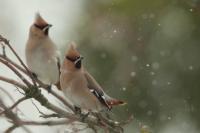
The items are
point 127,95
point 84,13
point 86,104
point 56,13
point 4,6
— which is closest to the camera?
point 86,104

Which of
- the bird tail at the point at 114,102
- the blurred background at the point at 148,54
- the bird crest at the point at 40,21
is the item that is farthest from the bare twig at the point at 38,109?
the blurred background at the point at 148,54

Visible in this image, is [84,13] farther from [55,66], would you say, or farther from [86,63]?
[55,66]

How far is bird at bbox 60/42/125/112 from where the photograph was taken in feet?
10.9

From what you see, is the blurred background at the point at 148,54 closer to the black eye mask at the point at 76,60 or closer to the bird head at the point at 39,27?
the bird head at the point at 39,27

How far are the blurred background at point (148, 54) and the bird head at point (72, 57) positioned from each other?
2319 millimetres

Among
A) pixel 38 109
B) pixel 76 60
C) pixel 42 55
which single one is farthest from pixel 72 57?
pixel 38 109

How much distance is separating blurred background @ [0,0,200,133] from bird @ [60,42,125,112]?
7.17ft

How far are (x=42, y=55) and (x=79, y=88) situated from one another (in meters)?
0.27

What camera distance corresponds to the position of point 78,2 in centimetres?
676

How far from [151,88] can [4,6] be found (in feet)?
9.23

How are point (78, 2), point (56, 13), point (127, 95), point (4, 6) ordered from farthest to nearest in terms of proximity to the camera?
1. point (56, 13)
2. point (4, 6)
3. point (78, 2)
4. point (127, 95)

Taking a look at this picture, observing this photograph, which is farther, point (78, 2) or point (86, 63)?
point (78, 2)

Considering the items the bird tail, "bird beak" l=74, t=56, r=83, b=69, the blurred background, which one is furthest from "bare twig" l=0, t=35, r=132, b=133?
the blurred background

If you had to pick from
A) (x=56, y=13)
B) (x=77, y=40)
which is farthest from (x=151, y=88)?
(x=56, y=13)
